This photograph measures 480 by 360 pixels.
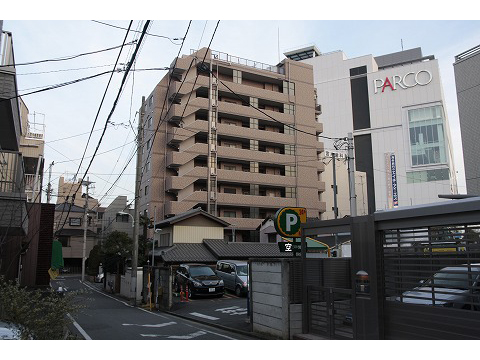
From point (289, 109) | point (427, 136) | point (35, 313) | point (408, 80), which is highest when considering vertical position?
point (408, 80)

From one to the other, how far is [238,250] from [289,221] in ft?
69.1

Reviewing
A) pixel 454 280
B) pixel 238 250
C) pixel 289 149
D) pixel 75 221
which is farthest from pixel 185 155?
pixel 454 280

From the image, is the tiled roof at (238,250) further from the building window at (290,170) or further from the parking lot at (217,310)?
the building window at (290,170)

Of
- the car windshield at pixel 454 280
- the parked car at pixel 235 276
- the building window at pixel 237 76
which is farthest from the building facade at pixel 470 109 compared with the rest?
the building window at pixel 237 76

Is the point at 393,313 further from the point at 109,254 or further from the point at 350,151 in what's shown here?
the point at 109,254

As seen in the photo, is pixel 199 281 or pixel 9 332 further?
pixel 199 281

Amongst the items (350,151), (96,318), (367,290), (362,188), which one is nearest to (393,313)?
(367,290)

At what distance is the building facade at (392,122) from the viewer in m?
64.8

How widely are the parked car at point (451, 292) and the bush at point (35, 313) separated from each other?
20.4 feet

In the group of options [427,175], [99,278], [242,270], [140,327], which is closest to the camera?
[140,327]

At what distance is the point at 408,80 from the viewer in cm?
6975

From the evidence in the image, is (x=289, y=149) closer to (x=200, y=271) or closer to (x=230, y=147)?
(x=230, y=147)

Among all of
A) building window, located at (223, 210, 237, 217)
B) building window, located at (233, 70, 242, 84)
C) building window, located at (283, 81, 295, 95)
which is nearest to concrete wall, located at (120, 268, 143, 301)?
building window, located at (223, 210, 237, 217)

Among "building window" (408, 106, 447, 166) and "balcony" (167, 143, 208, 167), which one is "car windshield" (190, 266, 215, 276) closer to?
"balcony" (167, 143, 208, 167)
